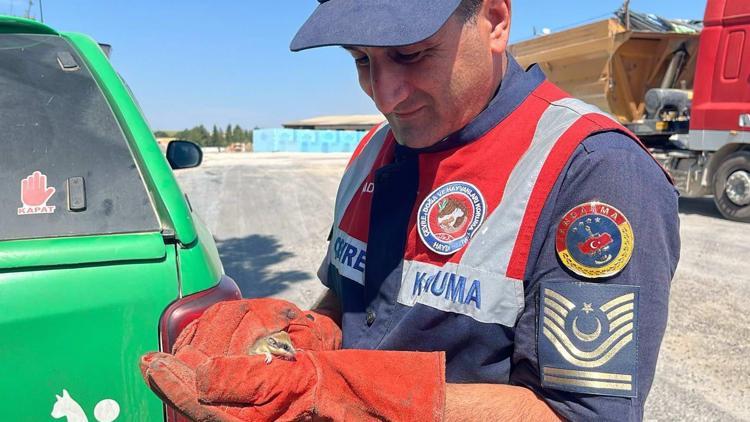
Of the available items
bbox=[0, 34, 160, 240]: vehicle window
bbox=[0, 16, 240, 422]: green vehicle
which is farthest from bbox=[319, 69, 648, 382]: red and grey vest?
bbox=[0, 34, 160, 240]: vehicle window

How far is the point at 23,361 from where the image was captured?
4.12ft

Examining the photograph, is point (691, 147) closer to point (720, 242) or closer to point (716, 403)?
point (720, 242)

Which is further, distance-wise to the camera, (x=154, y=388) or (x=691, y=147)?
(x=691, y=147)

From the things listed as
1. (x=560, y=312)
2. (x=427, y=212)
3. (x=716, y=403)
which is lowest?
(x=716, y=403)

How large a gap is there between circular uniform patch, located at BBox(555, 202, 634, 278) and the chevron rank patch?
33 mm

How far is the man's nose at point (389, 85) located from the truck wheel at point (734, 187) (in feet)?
27.9

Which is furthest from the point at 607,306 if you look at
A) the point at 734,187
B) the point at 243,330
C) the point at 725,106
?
the point at 734,187

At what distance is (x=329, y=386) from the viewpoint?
1.02 metres

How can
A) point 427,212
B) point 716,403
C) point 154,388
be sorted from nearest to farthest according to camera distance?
point 154,388
point 427,212
point 716,403

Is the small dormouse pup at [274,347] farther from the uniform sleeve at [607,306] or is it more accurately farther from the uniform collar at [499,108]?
the uniform collar at [499,108]

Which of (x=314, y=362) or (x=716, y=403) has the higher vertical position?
(x=314, y=362)

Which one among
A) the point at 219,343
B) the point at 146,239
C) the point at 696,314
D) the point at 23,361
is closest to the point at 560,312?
the point at 219,343

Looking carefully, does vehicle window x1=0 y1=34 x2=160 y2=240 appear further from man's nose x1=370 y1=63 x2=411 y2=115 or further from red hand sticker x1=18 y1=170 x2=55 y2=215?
man's nose x1=370 y1=63 x2=411 y2=115

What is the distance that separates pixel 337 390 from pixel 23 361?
778 mm
